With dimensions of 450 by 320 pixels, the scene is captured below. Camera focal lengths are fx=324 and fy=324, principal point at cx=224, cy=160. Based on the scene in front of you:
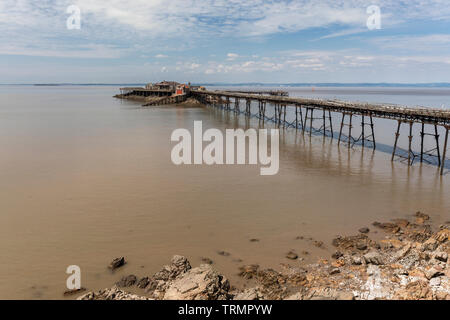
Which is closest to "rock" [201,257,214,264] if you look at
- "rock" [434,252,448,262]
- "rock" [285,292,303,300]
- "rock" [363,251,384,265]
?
"rock" [285,292,303,300]

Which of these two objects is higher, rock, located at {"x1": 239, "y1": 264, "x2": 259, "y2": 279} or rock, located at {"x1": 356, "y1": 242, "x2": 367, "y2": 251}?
rock, located at {"x1": 356, "y1": 242, "x2": 367, "y2": 251}

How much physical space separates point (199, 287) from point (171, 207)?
24.2ft

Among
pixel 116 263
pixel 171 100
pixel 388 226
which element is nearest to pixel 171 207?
pixel 116 263

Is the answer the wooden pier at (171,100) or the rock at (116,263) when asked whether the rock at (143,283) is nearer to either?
the rock at (116,263)

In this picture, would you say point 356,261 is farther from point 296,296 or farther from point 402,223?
point 402,223

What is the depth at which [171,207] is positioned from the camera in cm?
1614

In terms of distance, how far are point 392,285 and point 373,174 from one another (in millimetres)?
13943

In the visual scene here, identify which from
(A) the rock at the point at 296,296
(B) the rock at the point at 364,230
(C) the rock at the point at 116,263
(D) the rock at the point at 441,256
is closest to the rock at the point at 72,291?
(C) the rock at the point at 116,263

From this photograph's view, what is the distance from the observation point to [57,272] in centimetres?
1080

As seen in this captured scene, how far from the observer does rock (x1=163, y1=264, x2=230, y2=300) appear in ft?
29.3

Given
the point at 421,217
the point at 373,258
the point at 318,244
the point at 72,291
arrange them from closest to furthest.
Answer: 1. the point at 72,291
2. the point at 373,258
3. the point at 318,244
4. the point at 421,217

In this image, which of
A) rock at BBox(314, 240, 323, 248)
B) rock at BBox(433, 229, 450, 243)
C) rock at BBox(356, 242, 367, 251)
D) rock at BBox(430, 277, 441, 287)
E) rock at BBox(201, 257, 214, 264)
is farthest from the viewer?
rock at BBox(314, 240, 323, 248)

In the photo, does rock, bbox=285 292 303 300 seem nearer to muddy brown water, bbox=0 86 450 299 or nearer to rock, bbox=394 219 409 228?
muddy brown water, bbox=0 86 450 299
